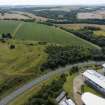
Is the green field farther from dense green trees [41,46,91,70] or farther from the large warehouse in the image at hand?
the large warehouse

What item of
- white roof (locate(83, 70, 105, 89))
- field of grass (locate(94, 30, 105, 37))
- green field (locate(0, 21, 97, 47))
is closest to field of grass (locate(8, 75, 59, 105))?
white roof (locate(83, 70, 105, 89))

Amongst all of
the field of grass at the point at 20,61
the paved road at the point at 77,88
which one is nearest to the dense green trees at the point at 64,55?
the field of grass at the point at 20,61

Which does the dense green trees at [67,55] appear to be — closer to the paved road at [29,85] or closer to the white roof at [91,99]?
the paved road at [29,85]

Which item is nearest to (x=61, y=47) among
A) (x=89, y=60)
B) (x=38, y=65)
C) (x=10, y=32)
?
(x=89, y=60)

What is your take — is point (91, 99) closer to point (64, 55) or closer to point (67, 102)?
point (67, 102)

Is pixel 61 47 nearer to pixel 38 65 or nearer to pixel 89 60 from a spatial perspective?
pixel 89 60

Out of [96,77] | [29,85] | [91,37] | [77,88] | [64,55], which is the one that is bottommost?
[91,37]

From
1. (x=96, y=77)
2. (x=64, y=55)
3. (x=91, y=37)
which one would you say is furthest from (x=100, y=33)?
(x=96, y=77)
